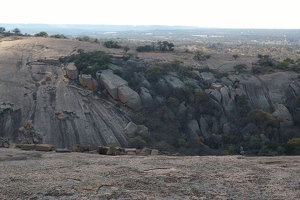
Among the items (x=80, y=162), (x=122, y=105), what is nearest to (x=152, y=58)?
(x=122, y=105)

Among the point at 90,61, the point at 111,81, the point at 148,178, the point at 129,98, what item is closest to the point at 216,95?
Result: the point at 129,98

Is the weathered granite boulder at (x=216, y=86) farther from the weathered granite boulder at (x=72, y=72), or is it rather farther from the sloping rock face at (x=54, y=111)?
the weathered granite boulder at (x=72, y=72)

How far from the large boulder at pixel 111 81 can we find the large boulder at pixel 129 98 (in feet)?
1.74

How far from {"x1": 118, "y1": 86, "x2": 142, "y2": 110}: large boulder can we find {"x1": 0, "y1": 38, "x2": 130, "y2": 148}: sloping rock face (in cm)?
161

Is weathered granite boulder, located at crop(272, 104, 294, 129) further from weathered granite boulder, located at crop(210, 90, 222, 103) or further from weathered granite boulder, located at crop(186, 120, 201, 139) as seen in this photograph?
weathered granite boulder, located at crop(186, 120, 201, 139)

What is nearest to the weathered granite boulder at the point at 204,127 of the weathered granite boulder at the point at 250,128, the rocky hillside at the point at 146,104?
the rocky hillside at the point at 146,104

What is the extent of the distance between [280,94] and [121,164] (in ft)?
95.6

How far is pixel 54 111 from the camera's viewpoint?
28.9m

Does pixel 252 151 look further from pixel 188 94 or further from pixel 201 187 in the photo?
pixel 201 187

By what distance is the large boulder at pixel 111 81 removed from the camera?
32969 millimetres

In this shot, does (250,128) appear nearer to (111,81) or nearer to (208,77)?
(208,77)

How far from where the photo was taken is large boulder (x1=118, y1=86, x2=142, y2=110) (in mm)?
32222

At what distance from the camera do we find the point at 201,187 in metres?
12.3

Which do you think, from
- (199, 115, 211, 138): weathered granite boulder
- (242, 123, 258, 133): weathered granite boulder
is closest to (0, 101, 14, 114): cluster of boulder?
(199, 115, 211, 138): weathered granite boulder
